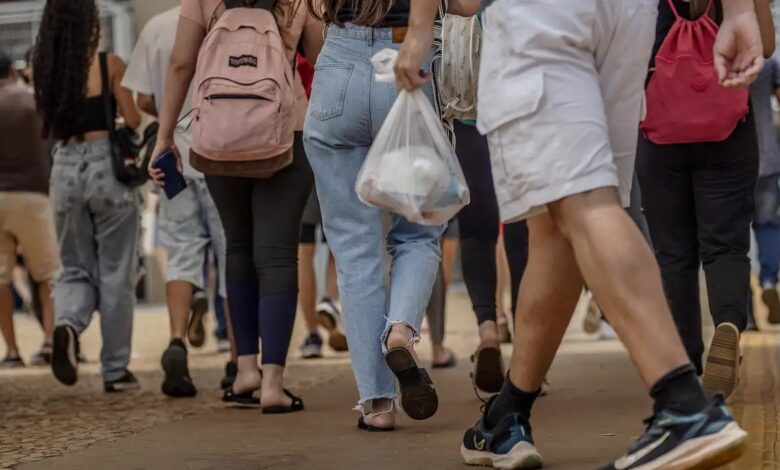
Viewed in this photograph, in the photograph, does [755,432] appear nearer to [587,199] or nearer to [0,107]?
[587,199]

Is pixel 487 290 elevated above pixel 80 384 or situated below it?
above

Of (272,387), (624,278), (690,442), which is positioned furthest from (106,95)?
(690,442)

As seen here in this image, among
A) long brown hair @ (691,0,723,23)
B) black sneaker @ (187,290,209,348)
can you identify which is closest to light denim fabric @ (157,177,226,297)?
black sneaker @ (187,290,209,348)

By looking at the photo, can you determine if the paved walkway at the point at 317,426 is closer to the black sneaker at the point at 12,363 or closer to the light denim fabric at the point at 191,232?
the light denim fabric at the point at 191,232

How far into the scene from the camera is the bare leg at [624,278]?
3703 mm

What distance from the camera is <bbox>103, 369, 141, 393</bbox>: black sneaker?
7.82 meters

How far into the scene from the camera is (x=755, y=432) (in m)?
5.01

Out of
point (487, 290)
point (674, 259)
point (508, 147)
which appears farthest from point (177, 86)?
point (508, 147)

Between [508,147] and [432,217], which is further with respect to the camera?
[432,217]

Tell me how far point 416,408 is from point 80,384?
378 cm

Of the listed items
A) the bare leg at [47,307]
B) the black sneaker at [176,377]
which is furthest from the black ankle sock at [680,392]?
the bare leg at [47,307]

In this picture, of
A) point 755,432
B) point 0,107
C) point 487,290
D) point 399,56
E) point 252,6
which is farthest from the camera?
point 0,107

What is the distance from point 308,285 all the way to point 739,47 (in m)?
5.83

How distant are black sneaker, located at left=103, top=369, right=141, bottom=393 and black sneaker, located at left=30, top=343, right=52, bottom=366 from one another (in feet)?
8.77
